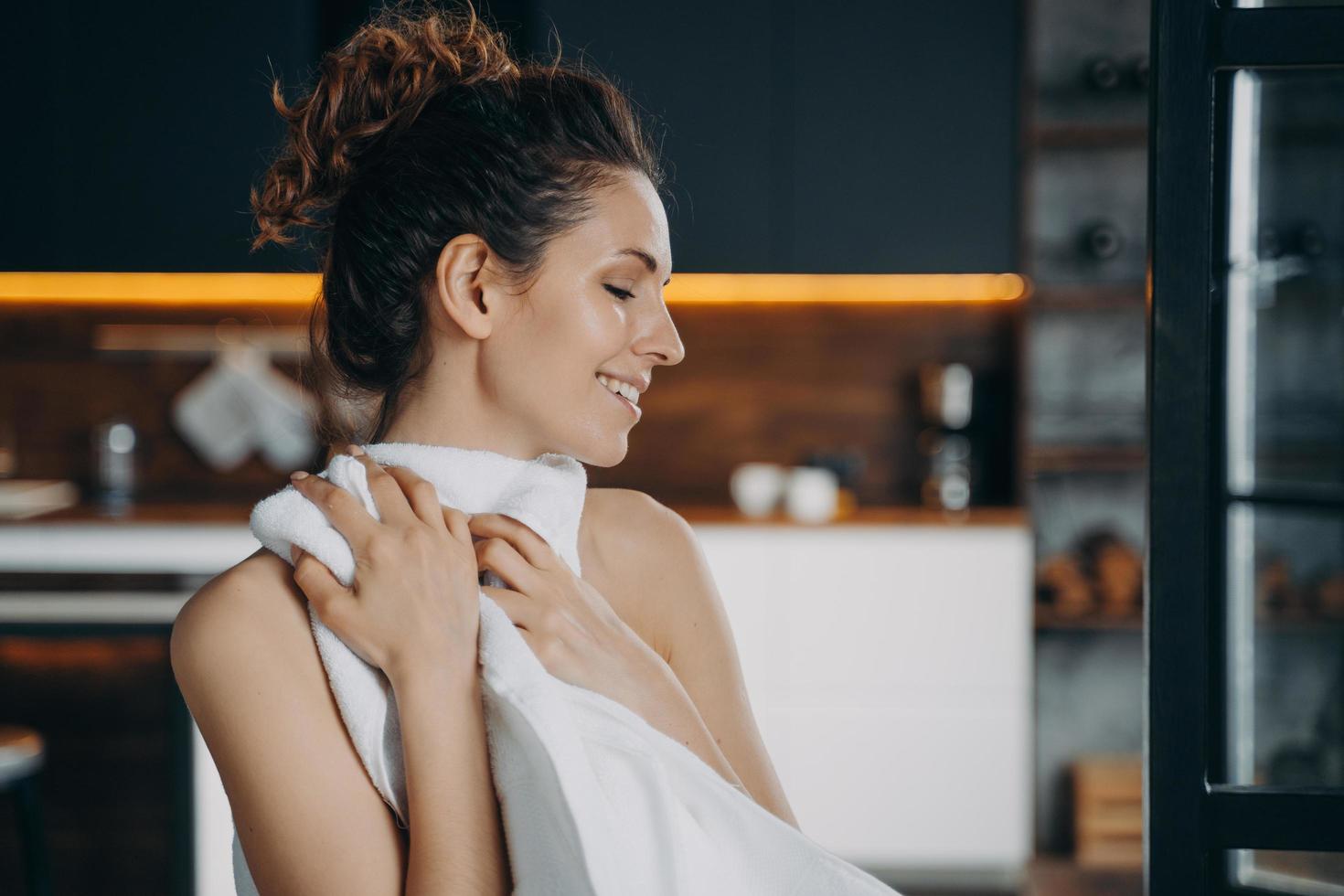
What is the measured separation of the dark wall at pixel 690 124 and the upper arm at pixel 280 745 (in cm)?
262

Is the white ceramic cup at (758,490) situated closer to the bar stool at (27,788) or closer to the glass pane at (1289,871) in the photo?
the bar stool at (27,788)

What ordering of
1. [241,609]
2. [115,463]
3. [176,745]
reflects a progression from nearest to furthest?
[241,609] → [176,745] → [115,463]

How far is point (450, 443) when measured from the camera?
3.75ft

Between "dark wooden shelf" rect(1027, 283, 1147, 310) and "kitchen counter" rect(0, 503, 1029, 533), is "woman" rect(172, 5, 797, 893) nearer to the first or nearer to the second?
"kitchen counter" rect(0, 503, 1029, 533)

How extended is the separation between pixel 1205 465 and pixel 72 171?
353 centimetres

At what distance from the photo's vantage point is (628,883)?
880 mm

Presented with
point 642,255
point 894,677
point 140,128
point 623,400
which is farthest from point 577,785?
point 140,128

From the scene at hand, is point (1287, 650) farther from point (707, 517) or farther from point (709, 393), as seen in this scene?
point (709, 393)

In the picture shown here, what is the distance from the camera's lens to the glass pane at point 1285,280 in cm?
102

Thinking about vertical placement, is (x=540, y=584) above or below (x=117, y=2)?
below

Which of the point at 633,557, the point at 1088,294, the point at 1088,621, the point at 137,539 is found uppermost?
the point at 1088,294

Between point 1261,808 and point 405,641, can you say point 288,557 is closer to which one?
point 405,641

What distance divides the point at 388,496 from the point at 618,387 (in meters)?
0.24

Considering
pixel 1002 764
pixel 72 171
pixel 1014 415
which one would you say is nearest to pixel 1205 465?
pixel 1002 764
